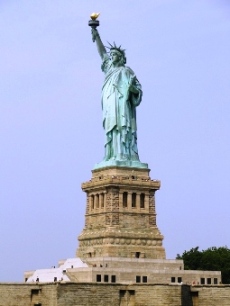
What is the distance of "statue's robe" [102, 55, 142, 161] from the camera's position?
7375 cm

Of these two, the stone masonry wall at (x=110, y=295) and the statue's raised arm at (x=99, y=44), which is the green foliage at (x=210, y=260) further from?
the stone masonry wall at (x=110, y=295)

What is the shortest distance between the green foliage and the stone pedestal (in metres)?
11.4

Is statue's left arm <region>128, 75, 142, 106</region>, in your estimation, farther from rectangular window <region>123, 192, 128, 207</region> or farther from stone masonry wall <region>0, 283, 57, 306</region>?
stone masonry wall <region>0, 283, 57, 306</region>

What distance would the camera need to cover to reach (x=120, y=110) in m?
74.0

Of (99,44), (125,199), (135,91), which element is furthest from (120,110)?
(125,199)

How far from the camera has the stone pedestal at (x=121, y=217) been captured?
70875mm

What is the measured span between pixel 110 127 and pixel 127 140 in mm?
1668

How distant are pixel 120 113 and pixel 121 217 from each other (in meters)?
8.33

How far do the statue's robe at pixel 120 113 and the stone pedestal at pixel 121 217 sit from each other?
1.75m

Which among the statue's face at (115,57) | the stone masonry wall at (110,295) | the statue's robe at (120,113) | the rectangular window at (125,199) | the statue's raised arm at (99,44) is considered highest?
the statue's raised arm at (99,44)

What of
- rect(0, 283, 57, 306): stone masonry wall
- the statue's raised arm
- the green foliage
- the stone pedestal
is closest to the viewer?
rect(0, 283, 57, 306): stone masonry wall

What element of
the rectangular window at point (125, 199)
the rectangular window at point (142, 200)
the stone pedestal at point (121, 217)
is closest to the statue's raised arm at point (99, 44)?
the stone pedestal at point (121, 217)

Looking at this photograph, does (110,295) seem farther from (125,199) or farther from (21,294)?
(125,199)

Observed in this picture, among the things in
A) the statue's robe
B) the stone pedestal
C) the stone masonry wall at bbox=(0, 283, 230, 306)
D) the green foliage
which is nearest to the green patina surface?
the statue's robe
